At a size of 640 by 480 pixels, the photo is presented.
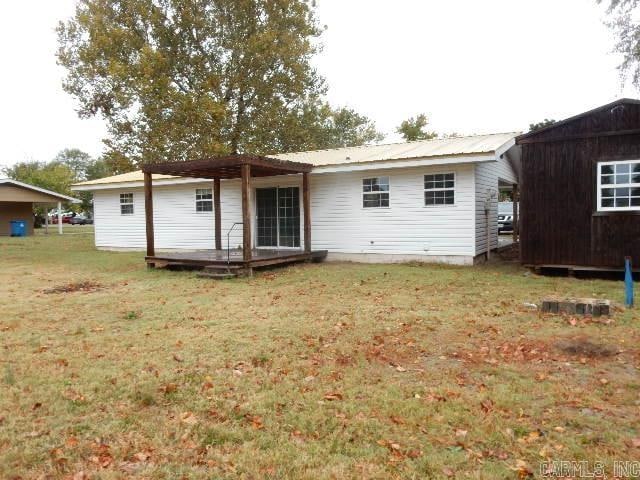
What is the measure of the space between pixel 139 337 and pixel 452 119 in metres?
45.6

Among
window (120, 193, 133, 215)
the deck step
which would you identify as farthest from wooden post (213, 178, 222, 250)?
window (120, 193, 133, 215)

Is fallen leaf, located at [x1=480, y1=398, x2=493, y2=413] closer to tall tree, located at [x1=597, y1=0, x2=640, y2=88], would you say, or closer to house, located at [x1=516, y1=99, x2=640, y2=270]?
house, located at [x1=516, y1=99, x2=640, y2=270]

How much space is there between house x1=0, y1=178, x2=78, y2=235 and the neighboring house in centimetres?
1606

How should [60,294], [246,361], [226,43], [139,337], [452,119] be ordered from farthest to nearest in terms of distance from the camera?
[452,119] → [226,43] → [60,294] → [139,337] → [246,361]

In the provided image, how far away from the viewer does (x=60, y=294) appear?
29.8 feet

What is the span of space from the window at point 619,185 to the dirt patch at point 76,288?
10.5m

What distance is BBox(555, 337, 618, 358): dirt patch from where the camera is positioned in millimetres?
4910

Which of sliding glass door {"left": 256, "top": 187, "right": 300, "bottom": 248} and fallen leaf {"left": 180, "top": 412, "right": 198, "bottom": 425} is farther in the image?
sliding glass door {"left": 256, "top": 187, "right": 300, "bottom": 248}

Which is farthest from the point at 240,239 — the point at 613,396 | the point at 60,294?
the point at 613,396

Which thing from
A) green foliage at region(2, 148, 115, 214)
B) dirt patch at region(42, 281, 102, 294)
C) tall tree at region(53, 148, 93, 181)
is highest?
tall tree at region(53, 148, 93, 181)

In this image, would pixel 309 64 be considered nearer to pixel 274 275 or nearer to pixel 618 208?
pixel 274 275

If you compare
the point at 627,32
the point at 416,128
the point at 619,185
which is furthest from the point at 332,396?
the point at 416,128

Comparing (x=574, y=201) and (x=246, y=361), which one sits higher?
(x=574, y=201)

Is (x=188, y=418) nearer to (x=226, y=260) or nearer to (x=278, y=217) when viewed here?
(x=226, y=260)
